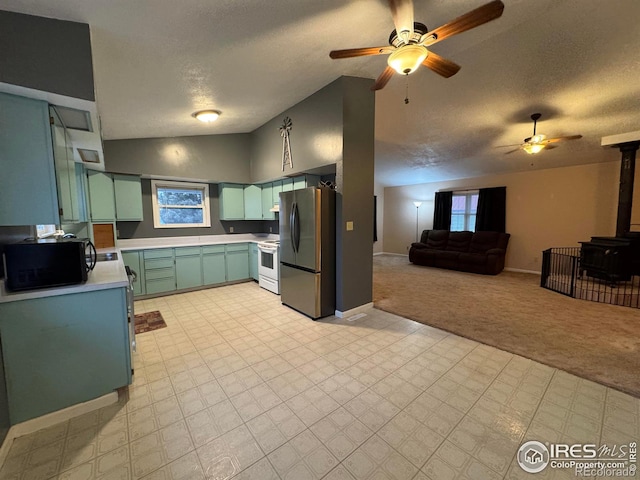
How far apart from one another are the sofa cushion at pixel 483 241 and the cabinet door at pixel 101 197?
766 centimetres

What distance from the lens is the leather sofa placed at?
19.6 feet

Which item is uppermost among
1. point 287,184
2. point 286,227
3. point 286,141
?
point 286,141

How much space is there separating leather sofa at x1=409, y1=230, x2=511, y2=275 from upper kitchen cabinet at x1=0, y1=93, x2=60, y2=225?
7.00m

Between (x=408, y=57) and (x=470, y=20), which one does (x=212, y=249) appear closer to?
(x=408, y=57)

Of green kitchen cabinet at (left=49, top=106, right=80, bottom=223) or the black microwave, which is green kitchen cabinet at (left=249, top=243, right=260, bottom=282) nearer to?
green kitchen cabinet at (left=49, top=106, right=80, bottom=223)

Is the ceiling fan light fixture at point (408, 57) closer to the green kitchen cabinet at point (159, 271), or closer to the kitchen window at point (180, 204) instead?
the green kitchen cabinet at point (159, 271)

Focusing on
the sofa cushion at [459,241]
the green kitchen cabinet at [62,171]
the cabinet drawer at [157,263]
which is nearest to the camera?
the green kitchen cabinet at [62,171]

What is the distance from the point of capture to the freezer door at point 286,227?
11.7 feet

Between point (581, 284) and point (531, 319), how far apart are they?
2.55 meters

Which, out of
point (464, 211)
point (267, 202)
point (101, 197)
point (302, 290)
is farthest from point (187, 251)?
point (464, 211)

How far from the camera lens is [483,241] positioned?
647cm

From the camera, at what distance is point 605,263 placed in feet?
14.9

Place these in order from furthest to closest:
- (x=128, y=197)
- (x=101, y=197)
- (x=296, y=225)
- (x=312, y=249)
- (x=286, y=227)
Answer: (x=128, y=197), (x=101, y=197), (x=286, y=227), (x=296, y=225), (x=312, y=249)

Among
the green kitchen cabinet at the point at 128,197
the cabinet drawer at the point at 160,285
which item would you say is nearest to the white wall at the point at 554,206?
the cabinet drawer at the point at 160,285
